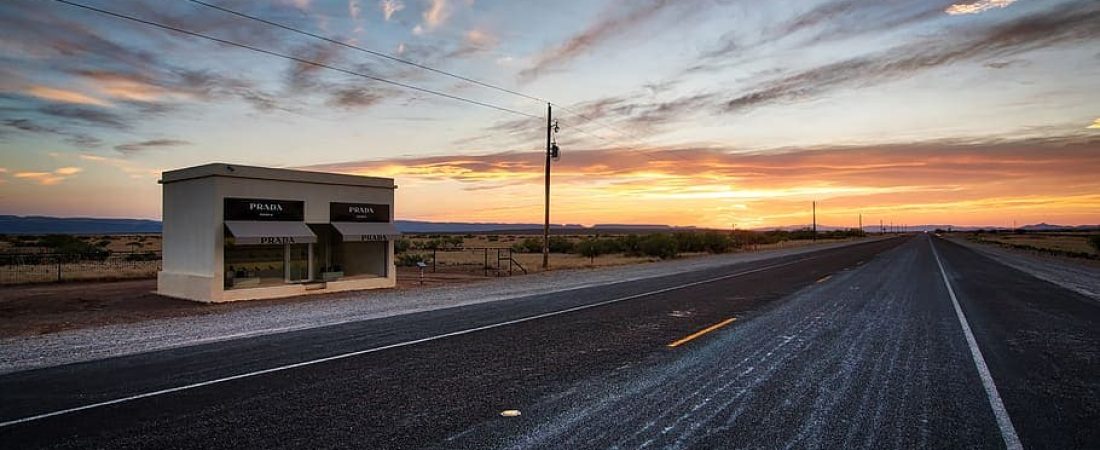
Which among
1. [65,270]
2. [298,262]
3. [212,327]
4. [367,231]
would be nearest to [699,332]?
[212,327]

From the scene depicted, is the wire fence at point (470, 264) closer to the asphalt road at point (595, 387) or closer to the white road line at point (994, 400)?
the asphalt road at point (595, 387)

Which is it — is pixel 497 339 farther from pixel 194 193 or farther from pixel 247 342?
pixel 194 193

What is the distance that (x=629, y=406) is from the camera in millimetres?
5926

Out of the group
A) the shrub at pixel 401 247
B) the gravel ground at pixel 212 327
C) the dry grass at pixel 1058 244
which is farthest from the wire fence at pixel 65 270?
the dry grass at pixel 1058 244

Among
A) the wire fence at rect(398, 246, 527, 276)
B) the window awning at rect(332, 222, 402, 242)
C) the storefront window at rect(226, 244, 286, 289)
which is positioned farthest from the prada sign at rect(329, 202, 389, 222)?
the wire fence at rect(398, 246, 527, 276)

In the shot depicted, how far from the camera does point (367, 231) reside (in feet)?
74.0

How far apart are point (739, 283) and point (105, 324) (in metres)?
17.4

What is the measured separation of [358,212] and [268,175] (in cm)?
371

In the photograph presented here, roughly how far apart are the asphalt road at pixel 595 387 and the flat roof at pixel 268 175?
31.3ft

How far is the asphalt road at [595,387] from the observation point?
5.18 metres

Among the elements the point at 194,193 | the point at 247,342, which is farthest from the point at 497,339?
the point at 194,193

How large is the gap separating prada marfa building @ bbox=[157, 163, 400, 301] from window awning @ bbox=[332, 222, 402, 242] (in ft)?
0.13

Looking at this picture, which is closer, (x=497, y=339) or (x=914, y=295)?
(x=497, y=339)

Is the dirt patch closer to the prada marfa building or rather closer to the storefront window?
the prada marfa building
